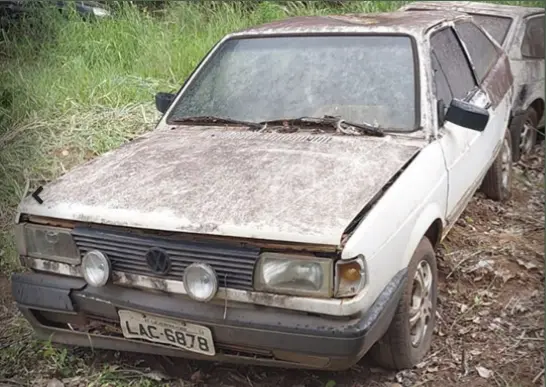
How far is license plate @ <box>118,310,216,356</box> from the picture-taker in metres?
2.42

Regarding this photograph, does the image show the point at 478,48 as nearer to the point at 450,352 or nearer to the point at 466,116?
the point at 466,116

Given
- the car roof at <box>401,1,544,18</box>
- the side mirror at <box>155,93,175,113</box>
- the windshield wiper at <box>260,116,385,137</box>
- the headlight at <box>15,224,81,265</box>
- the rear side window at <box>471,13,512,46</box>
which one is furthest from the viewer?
the car roof at <box>401,1,544,18</box>

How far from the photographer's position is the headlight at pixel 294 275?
7.41 ft

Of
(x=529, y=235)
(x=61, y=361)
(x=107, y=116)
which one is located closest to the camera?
(x=61, y=361)

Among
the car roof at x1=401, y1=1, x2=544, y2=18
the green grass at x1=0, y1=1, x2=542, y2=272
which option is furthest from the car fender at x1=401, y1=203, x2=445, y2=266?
the car roof at x1=401, y1=1, x2=544, y2=18

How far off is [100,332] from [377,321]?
4.07 feet

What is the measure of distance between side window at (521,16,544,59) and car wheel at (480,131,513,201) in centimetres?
118

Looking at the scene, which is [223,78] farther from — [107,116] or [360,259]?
[107,116]

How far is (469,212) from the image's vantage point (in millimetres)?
4609

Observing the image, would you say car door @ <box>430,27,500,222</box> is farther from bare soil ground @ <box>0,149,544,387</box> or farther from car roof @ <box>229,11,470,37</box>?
bare soil ground @ <box>0,149,544,387</box>

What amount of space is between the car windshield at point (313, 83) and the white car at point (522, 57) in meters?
2.28

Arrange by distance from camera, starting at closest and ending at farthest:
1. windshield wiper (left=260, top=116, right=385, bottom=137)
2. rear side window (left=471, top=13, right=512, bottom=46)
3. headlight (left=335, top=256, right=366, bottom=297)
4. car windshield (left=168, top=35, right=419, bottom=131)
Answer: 1. headlight (left=335, top=256, right=366, bottom=297)
2. windshield wiper (left=260, top=116, right=385, bottom=137)
3. car windshield (left=168, top=35, right=419, bottom=131)
4. rear side window (left=471, top=13, right=512, bottom=46)

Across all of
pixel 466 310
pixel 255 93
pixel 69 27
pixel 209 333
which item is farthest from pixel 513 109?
pixel 69 27

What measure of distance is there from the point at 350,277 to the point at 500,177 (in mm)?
2869
